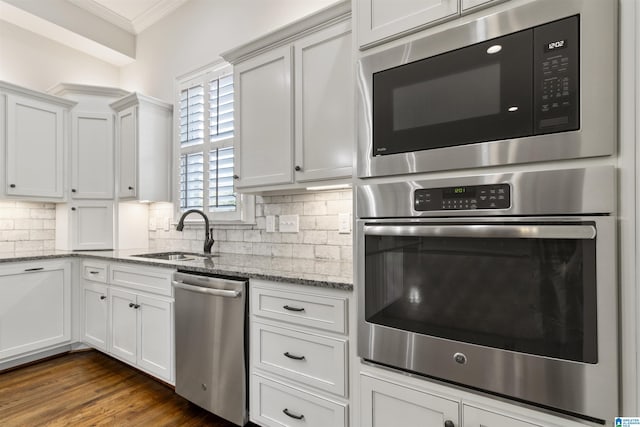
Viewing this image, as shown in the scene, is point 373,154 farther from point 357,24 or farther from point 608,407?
point 608,407

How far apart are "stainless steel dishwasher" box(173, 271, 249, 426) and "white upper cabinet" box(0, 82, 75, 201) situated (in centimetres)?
202

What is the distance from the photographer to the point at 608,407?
87cm

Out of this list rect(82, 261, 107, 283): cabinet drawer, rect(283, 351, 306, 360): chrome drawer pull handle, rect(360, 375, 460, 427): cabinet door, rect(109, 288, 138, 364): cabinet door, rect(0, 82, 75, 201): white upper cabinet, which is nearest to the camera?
rect(360, 375, 460, 427): cabinet door

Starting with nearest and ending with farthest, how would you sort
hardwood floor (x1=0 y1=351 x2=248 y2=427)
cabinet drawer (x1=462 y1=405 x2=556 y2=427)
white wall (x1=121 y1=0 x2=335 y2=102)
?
cabinet drawer (x1=462 y1=405 x2=556 y2=427) < hardwood floor (x1=0 y1=351 x2=248 y2=427) < white wall (x1=121 y1=0 x2=335 y2=102)

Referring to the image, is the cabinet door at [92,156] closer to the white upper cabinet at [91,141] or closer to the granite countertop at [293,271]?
the white upper cabinet at [91,141]

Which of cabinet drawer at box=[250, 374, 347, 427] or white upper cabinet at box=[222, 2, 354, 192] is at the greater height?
white upper cabinet at box=[222, 2, 354, 192]

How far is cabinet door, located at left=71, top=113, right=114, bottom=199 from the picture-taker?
3.24 m

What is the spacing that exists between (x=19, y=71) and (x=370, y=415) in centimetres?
428

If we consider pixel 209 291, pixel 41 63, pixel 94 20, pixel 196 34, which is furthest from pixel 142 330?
pixel 94 20

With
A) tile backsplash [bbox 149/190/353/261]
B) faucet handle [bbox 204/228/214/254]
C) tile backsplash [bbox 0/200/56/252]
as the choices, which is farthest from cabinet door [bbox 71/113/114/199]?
faucet handle [bbox 204/228/214/254]

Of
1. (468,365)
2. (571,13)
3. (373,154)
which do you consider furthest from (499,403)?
(571,13)

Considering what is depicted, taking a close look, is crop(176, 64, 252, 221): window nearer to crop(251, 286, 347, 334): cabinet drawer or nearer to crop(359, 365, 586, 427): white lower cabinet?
crop(251, 286, 347, 334): cabinet drawer

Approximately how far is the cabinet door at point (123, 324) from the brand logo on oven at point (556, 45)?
8.85ft

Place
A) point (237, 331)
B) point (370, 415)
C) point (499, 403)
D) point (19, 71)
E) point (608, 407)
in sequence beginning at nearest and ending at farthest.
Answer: point (608, 407) < point (499, 403) < point (370, 415) < point (237, 331) < point (19, 71)
